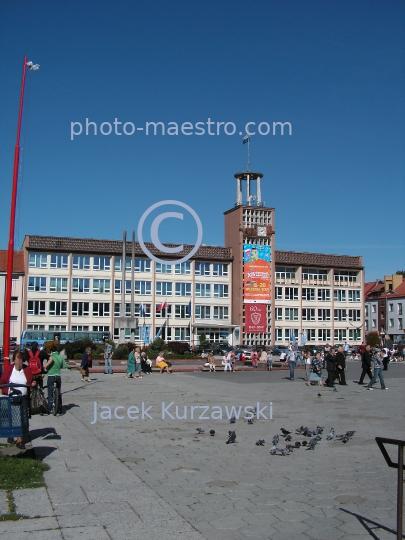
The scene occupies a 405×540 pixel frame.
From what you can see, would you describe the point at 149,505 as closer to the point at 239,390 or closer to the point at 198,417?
the point at 198,417

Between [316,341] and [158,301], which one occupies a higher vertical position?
[158,301]

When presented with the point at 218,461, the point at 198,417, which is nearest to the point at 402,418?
the point at 198,417

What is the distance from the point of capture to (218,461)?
895cm

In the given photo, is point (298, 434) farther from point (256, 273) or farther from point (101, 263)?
point (256, 273)

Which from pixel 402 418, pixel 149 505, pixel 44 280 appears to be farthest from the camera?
pixel 44 280

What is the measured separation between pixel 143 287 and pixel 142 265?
270 cm

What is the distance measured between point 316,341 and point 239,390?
2408 inches

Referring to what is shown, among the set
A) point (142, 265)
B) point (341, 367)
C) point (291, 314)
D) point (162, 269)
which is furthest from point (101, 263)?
point (341, 367)

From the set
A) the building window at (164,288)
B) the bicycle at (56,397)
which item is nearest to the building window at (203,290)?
the building window at (164,288)

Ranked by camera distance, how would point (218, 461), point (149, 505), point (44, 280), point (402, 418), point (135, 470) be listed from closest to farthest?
point (149, 505) < point (135, 470) < point (218, 461) < point (402, 418) < point (44, 280)

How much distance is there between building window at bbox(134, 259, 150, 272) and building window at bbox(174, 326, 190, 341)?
8349 millimetres

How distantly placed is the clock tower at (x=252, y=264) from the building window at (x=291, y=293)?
445cm

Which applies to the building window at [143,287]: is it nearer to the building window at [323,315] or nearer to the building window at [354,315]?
the building window at [323,315]

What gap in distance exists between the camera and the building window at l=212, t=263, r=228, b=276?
7522 cm
